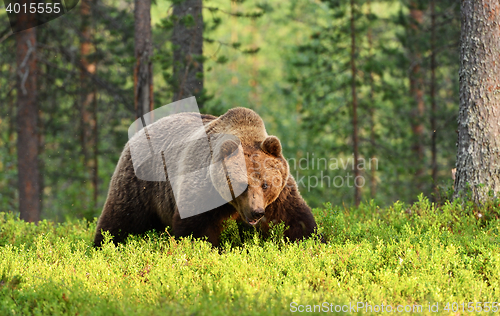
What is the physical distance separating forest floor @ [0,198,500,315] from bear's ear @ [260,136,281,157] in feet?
3.10

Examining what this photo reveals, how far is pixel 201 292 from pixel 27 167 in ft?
32.5

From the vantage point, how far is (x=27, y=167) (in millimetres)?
11969

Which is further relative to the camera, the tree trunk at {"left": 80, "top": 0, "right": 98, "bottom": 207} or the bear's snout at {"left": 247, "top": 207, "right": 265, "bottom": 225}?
the tree trunk at {"left": 80, "top": 0, "right": 98, "bottom": 207}

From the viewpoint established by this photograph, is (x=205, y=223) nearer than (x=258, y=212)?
No

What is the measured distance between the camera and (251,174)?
4.62m

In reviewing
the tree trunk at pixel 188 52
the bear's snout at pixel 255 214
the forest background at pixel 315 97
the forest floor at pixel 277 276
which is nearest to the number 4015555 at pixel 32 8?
the forest background at pixel 315 97

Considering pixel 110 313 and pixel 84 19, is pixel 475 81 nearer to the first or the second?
pixel 110 313

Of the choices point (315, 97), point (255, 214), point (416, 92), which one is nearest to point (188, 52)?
point (255, 214)

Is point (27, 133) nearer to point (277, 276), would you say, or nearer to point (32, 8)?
point (32, 8)

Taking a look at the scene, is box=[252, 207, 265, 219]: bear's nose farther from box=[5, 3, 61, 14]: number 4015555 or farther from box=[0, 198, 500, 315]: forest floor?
box=[5, 3, 61, 14]: number 4015555

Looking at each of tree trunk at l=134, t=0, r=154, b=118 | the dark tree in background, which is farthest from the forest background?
tree trunk at l=134, t=0, r=154, b=118

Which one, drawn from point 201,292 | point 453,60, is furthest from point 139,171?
point 453,60

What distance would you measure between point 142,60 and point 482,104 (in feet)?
21.2

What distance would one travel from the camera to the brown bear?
15.4 feet
